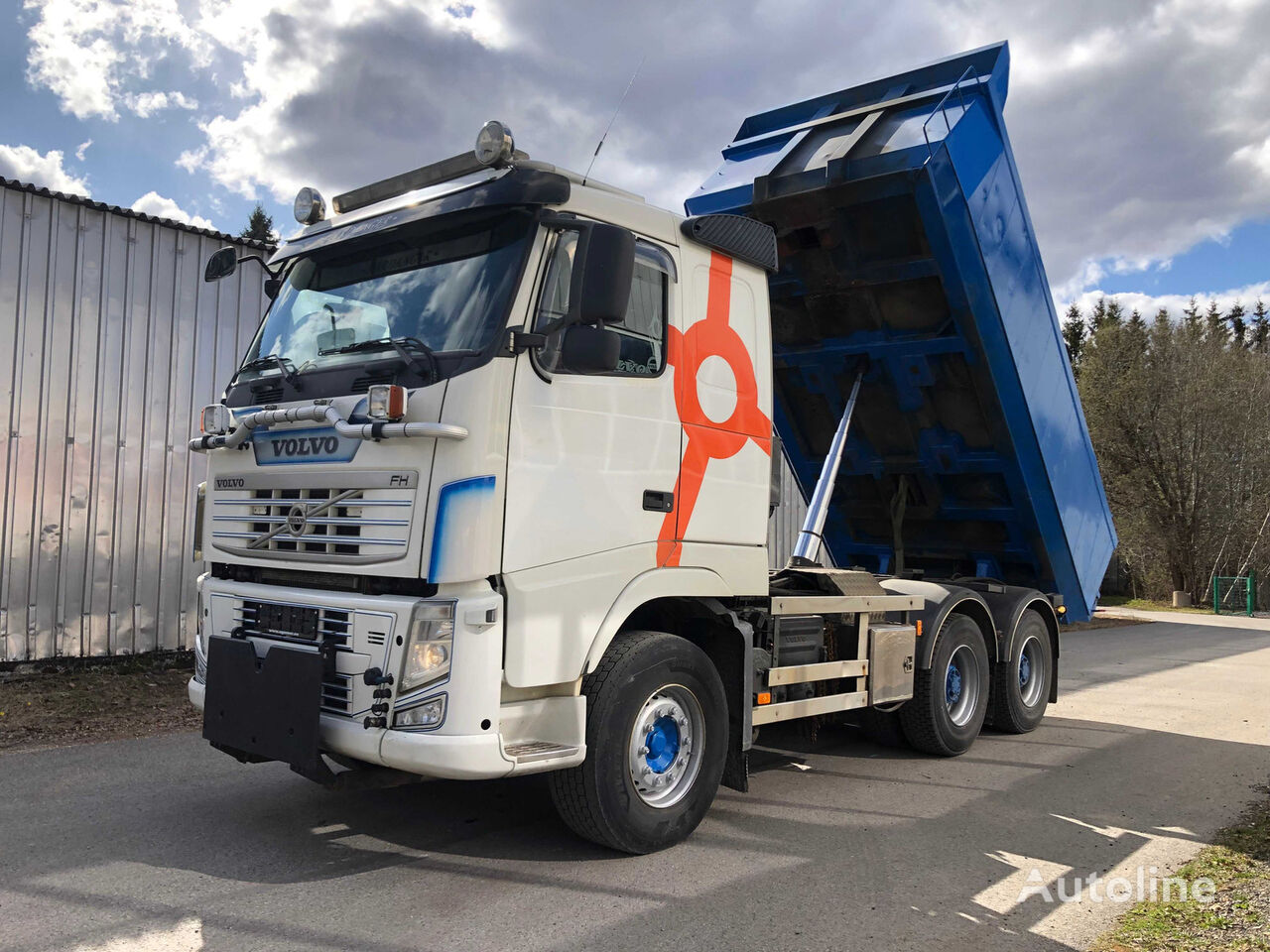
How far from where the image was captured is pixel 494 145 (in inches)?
162

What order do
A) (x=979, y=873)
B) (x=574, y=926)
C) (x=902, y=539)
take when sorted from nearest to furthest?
1. (x=574, y=926)
2. (x=979, y=873)
3. (x=902, y=539)

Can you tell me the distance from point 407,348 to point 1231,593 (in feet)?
94.8

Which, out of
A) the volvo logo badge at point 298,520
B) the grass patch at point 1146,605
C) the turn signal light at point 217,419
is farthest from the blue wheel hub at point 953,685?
the grass patch at point 1146,605

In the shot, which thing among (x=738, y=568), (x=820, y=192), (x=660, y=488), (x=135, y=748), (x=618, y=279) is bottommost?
(x=135, y=748)

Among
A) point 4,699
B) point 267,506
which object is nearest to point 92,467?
point 4,699

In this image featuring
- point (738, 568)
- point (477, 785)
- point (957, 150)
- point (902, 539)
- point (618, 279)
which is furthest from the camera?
point (902, 539)

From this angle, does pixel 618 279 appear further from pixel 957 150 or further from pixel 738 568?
pixel 957 150

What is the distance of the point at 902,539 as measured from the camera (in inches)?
315

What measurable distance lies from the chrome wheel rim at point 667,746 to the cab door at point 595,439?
0.63m

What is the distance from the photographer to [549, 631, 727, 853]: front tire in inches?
160

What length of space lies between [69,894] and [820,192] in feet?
17.1

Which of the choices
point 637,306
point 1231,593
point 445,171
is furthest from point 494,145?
point 1231,593

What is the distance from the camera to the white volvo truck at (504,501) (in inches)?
147

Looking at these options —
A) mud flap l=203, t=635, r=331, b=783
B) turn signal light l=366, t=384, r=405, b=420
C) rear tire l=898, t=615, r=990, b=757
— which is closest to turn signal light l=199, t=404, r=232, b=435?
mud flap l=203, t=635, r=331, b=783
